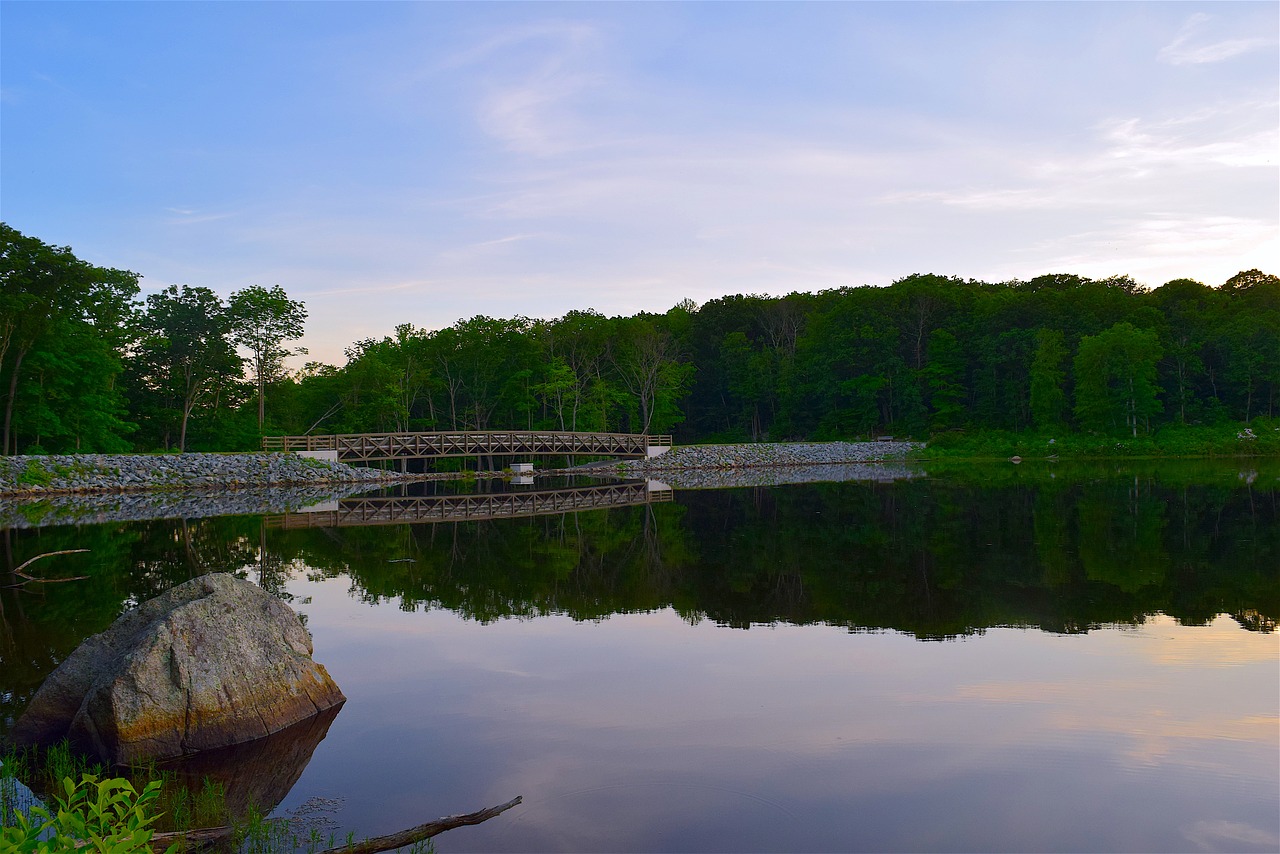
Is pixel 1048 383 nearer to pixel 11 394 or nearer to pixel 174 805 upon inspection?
pixel 11 394

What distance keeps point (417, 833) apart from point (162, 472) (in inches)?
Answer: 1384

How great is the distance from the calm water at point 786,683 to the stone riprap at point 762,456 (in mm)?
32085

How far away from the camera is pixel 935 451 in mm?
56750

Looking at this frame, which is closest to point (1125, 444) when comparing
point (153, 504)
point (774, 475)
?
point (774, 475)

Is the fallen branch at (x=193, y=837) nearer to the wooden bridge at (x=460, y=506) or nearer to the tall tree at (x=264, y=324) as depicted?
the wooden bridge at (x=460, y=506)

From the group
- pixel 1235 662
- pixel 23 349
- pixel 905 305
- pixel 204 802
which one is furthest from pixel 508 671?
pixel 905 305

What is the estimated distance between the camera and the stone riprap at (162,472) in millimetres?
32406

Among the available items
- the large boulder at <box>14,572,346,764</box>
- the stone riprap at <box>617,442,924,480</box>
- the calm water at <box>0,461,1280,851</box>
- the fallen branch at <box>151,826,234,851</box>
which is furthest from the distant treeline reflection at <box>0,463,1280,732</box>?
the stone riprap at <box>617,442,924,480</box>

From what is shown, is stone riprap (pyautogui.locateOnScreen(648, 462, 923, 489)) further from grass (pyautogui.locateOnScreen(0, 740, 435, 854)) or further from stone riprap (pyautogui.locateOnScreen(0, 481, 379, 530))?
grass (pyautogui.locateOnScreen(0, 740, 435, 854))

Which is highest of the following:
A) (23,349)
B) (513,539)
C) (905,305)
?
(905,305)

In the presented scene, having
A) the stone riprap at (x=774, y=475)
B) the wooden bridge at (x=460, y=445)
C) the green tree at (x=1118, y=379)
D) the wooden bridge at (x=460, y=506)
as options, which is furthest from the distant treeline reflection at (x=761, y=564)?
the green tree at (x=1118, y=379)

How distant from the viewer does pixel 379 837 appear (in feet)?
16.3

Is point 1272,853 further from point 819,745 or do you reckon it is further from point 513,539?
point 513,539

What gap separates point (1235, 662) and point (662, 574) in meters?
7.77
